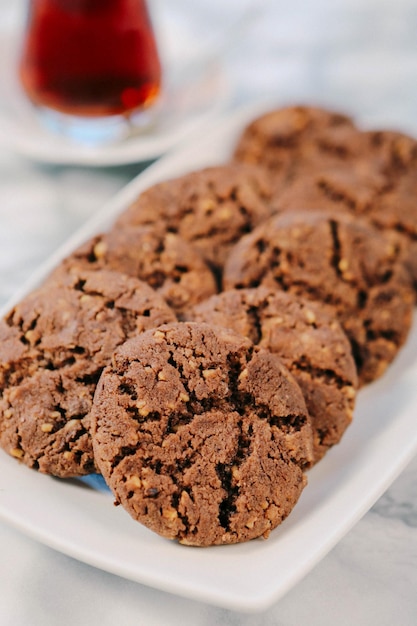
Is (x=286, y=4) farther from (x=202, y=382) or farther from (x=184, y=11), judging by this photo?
(x=202, y=382)

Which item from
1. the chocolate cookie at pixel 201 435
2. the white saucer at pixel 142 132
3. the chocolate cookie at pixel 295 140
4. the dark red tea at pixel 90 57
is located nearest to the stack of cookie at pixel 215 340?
the chocolate cookie at pixel 201 435

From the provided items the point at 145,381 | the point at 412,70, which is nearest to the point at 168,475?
the point at 145,381

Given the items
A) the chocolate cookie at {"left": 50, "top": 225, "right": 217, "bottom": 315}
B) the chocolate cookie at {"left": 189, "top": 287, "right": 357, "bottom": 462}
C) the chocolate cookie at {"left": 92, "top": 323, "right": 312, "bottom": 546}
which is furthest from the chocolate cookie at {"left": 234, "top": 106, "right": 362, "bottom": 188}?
the chocolate cookie at {"left": 92, "top": 323, "right": 312, "bottom": 546}

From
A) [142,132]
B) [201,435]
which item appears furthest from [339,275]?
[142,132]

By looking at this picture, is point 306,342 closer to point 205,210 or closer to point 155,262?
point 155,262

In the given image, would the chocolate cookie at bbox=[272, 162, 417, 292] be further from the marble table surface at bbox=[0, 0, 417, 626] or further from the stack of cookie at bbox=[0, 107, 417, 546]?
the marble table surface at bbox=[0, 0, 417, 626]
